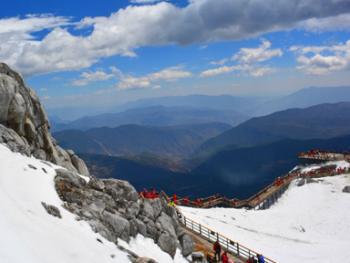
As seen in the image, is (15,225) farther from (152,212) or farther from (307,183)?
(307,183)

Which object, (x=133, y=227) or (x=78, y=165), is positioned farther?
(x=78, y=165)

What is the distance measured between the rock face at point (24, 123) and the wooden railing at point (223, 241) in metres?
9.70

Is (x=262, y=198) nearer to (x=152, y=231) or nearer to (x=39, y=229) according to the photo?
(x=152, y=231)

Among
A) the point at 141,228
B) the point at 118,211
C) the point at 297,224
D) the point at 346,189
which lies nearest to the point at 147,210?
the point at 141,228

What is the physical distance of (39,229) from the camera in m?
15.7

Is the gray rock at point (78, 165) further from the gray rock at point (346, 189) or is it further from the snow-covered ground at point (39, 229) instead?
the gray rock at point (346, 189)

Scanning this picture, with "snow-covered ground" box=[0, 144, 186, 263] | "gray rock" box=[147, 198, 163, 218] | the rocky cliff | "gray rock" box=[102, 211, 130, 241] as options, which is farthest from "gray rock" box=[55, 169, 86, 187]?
"gray rock" box=[147, 198, 163, 218]

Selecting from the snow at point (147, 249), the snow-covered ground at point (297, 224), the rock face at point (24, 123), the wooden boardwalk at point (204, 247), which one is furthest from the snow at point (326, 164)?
the snow at point (147, 249)

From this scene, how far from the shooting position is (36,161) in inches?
941

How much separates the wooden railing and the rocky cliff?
3.77 metres

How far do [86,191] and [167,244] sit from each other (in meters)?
5.57

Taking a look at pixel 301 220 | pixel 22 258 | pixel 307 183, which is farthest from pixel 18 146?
pixel 307 183

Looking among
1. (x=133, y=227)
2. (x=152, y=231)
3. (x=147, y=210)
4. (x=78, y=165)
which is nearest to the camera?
(x=133, y=227)

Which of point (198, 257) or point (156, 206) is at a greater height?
point (156, 206)
